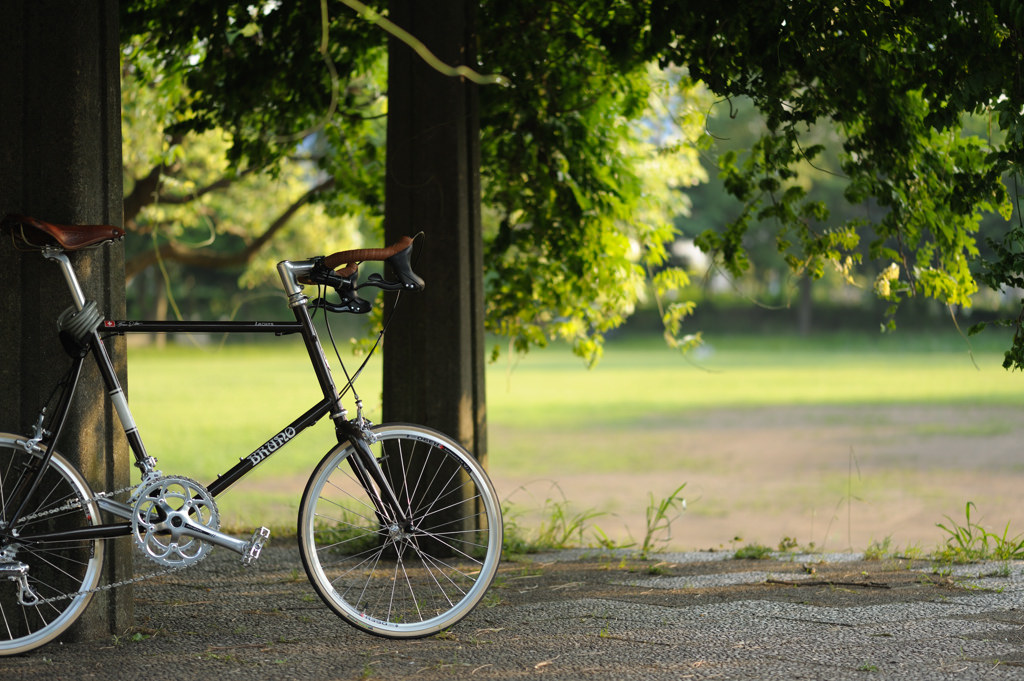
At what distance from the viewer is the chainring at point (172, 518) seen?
3.80 m

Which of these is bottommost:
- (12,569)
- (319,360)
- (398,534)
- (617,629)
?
(617,629)

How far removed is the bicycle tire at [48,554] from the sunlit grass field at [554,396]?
3.47ft

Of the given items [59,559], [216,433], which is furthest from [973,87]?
[216,433]

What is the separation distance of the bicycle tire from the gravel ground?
0.15 metres

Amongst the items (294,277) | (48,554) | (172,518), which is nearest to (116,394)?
(172,518)

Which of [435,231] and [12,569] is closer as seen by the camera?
[12,569]

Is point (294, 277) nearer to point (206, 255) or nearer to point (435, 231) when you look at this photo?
point (435, 231)

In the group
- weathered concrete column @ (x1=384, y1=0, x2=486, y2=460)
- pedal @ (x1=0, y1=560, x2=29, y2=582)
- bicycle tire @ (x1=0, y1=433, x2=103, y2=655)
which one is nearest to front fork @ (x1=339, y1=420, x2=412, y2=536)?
bicycle tire @ (x1=0, y1=433, x2=103, y2=655)

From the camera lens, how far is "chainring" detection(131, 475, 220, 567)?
380 centimetres

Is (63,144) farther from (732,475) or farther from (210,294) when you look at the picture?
(210,294)

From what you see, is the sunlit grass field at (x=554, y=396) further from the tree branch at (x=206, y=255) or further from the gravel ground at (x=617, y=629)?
the tree branch at (x=206, y=255)

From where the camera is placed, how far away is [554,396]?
2784 centimetres

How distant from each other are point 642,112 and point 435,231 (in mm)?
2080

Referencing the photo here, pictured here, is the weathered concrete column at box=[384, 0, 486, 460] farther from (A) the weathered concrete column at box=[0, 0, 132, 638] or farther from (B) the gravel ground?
(A) the weathered concrete column at box=[0, 0, 132, 638]
